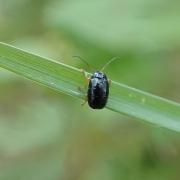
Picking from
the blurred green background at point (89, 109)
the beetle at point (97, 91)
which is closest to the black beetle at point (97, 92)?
the beetle at point (97, 91)

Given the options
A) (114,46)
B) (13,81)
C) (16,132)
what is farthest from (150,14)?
(16,132)

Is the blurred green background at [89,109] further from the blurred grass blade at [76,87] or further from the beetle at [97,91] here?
the blurred grass blade at [76,87]

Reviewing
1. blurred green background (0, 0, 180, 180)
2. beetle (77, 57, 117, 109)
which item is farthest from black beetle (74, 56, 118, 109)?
blurred green background (0, 0, 180, 180)

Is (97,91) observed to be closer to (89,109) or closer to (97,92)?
(97,92)

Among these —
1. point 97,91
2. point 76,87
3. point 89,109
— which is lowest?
point 89,109

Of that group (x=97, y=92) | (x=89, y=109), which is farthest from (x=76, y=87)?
(x=89, y=109)
